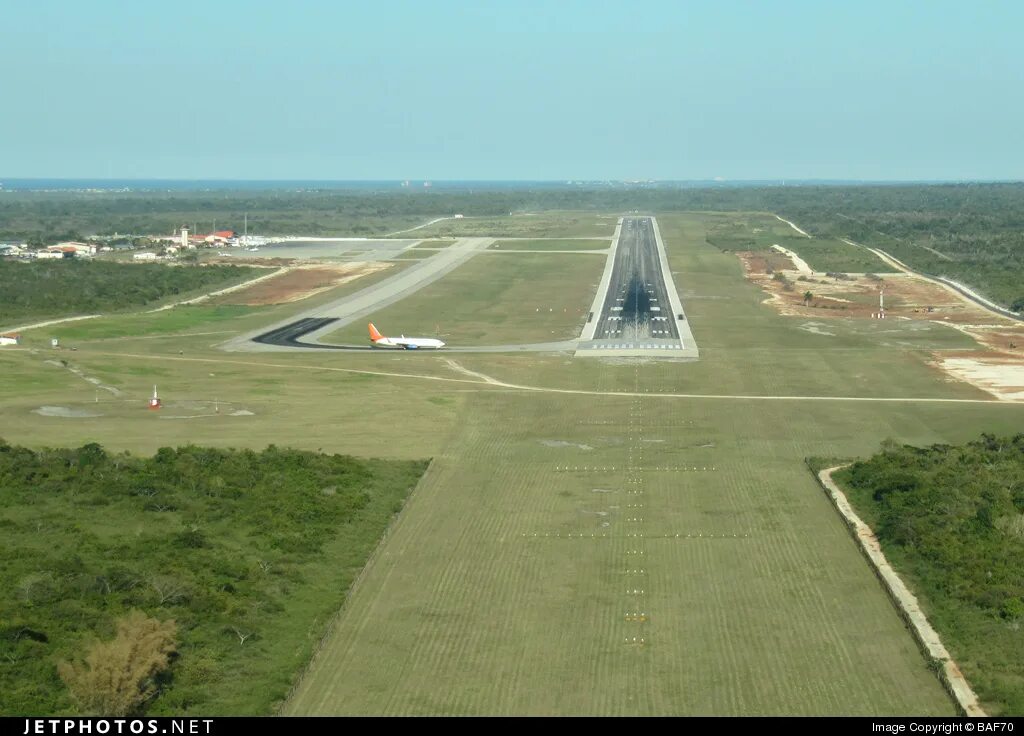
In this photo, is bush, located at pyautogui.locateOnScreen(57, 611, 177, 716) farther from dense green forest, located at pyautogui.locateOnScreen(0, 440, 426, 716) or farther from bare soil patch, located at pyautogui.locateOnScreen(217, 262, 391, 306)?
bare soil patch, located at pyautogui.locateOnScreen(217, 262, 391, 306)

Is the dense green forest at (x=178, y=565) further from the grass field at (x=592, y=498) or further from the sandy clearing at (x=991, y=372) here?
the sandy clearing at (x=991, y=372)

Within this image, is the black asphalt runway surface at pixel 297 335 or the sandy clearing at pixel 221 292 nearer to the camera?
the black asphalt runway surface at pixel 297 335

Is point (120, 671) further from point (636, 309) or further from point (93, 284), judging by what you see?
point (93, 284)

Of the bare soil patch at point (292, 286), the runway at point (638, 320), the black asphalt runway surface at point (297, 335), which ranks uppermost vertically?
the runway at point (638, 320)

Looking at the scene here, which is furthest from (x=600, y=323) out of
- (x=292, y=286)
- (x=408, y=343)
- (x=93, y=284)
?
(x=93, y=284)

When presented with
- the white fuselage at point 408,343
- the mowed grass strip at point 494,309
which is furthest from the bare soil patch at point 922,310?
the white fuselage at point 408,343

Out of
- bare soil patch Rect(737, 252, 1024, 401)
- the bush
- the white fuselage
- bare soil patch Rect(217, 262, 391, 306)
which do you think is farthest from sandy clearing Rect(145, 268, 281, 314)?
the bush

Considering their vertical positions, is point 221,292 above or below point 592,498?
below
